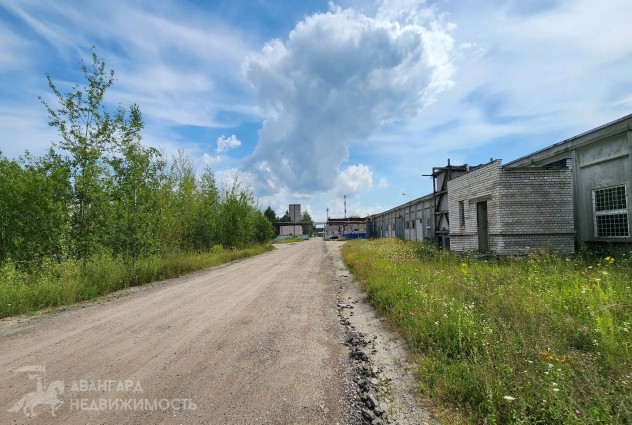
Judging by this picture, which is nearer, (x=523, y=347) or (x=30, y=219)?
(x=523, y=347)

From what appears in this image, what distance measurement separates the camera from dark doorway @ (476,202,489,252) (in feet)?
49.7

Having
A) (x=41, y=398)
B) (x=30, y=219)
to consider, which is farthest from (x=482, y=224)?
(x=30, y=219)

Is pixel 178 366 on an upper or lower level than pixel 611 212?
lower

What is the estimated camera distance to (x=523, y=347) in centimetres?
447

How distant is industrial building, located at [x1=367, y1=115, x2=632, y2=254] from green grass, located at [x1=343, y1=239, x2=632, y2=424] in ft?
15.8

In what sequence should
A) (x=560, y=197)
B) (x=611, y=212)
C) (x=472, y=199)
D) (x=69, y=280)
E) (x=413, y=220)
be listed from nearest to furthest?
(x=69, y=280) → (x=611, y=212) → (x=560, y=197) → (x=472, y=199) → (x=413, y=220)

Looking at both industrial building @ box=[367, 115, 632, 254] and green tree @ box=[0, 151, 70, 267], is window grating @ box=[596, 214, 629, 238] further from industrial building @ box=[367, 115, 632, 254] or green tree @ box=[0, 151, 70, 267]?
green tree @ box=[0, 151, 70, 267]

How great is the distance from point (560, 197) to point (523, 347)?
11.0 metres

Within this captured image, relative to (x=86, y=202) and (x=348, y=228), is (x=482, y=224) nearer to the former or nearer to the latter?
(x=86, y=202)

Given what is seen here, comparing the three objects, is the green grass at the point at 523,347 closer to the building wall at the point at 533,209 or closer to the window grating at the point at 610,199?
the window grating at the point at 610,199

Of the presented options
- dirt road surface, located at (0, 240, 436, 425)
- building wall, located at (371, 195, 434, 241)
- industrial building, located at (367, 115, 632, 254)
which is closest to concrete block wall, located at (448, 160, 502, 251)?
industrial building, located at (367, 115, 632, 254)

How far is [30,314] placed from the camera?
27.0 feet

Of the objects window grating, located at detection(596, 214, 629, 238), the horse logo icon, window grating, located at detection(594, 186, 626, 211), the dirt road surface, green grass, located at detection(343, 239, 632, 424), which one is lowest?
the dirt road surface

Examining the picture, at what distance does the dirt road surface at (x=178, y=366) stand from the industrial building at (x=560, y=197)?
875 centimetres
